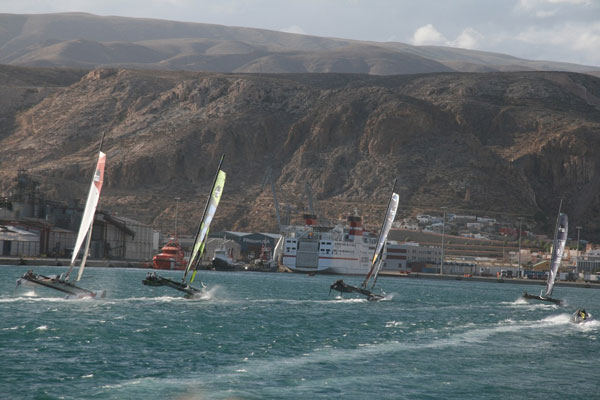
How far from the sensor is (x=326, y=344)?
3919 centimetres

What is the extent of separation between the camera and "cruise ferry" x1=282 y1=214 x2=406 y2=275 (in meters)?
167

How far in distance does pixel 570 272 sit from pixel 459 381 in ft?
502

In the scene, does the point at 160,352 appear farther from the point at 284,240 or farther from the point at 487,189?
the point at 487,189

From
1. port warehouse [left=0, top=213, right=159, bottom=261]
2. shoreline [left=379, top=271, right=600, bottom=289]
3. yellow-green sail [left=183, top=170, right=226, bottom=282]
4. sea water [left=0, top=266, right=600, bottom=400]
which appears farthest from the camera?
shoreline [left=379, top=271, right=600, bottom=289]

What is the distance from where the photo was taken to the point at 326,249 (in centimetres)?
16688

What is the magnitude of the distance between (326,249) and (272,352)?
430ft

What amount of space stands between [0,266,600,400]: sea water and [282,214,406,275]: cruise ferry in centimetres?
10775

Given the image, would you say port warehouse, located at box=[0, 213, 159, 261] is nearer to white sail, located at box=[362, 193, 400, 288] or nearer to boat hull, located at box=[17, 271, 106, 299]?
white sail, located at box=[362, 193, 400, 288]

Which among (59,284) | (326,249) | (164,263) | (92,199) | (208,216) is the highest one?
(92,199)

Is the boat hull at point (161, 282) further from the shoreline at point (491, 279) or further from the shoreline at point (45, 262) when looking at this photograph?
the shoreline at point (491, 279)

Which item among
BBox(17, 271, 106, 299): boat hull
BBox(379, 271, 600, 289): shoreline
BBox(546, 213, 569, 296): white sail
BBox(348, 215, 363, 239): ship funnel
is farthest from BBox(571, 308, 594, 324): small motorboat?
BBox(348, 215, 363, 239): ship funnel

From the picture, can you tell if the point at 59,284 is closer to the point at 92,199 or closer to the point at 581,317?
the point at 92,199

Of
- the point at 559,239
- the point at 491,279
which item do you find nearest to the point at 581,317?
the point at 559,239

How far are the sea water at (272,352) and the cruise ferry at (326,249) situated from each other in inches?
4242
